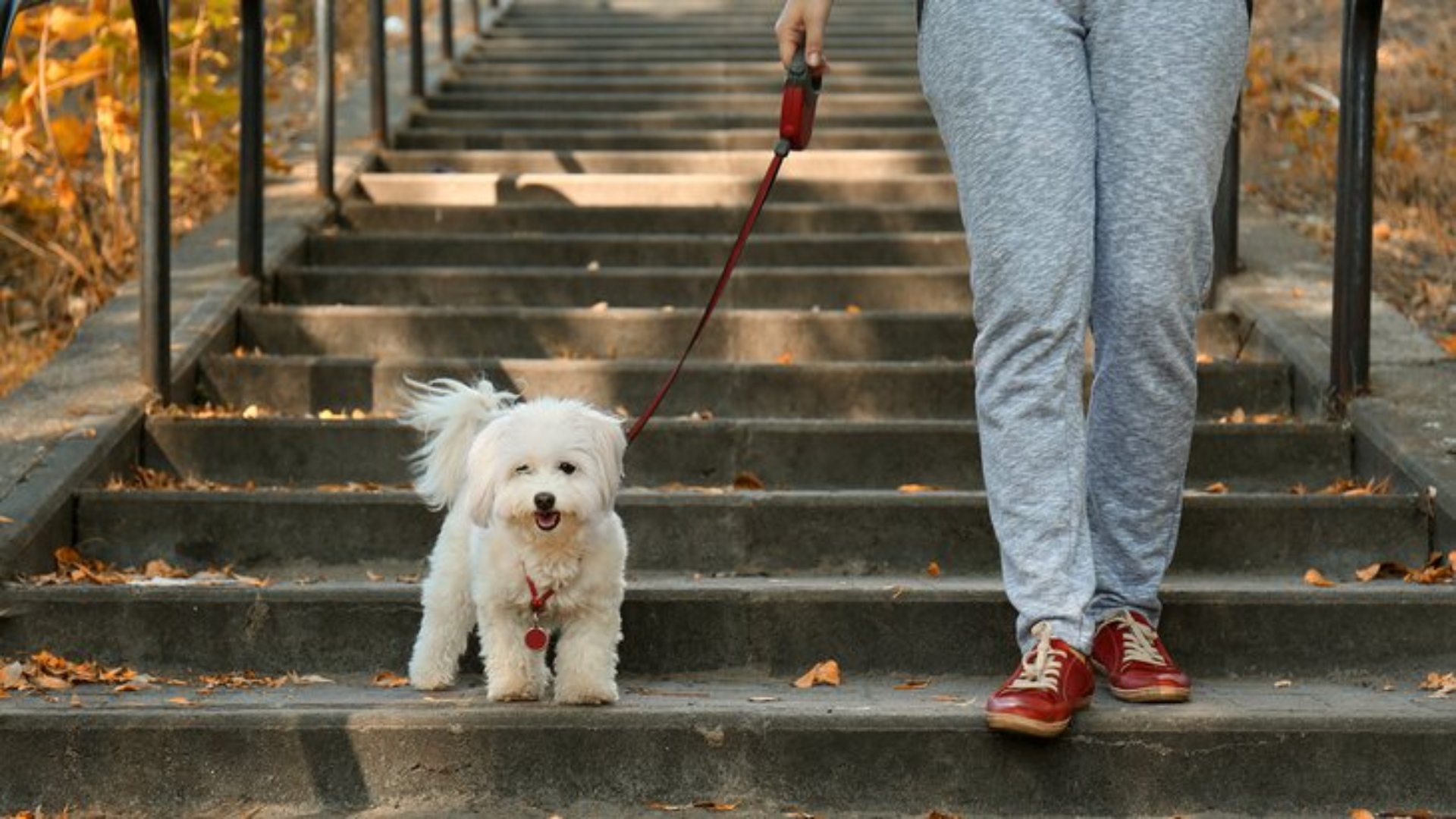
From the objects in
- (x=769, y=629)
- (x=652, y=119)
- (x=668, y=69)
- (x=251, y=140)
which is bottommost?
(x=769, y=629)

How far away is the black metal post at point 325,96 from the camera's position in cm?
717

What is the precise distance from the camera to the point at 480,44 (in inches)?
419

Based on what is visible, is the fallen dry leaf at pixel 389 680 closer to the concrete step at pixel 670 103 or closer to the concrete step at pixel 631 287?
the concrete step at pixel 631 287

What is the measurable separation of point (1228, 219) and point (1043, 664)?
10.5ft

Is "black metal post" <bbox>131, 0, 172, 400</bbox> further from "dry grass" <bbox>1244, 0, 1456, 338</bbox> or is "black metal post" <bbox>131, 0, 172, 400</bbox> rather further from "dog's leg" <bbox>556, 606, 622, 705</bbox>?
"dry grass" <bbox>1244, 0, 1456, 338</bbox>

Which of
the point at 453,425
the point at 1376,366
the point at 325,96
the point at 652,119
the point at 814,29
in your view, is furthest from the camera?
the point at 652,119

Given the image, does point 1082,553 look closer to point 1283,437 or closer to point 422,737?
point 422,737

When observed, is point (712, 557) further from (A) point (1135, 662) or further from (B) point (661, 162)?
(B) point (661, 162)

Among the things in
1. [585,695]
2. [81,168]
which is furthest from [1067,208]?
[81,168]

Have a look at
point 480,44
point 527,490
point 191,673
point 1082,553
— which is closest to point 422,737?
point 527,490

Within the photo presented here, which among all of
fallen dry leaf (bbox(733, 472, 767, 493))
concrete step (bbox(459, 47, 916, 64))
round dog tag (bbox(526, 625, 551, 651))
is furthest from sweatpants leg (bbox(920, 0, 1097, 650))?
concrete step (bbox(459, 47, 916, 64))

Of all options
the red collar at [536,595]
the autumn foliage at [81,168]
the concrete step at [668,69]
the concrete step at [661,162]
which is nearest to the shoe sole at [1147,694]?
the red collar at [536,595]

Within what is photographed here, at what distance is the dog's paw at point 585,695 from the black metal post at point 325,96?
3.88 meters

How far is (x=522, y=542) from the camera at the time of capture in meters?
3.78
